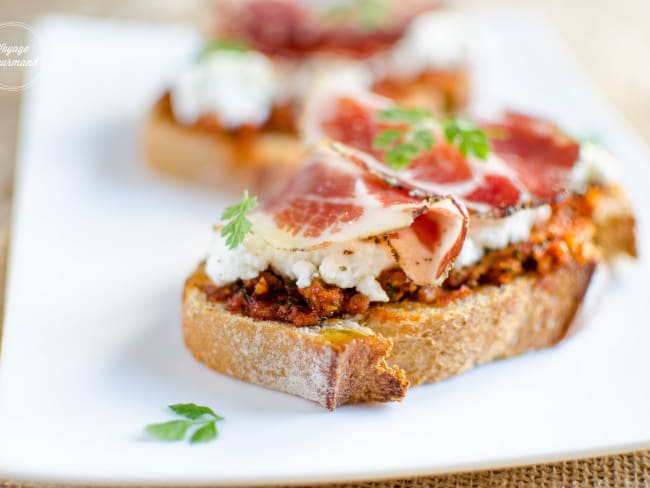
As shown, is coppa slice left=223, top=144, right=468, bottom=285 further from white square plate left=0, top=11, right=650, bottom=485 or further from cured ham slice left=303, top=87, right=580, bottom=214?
white square plate left=0, top=11, right=650, bottom=485

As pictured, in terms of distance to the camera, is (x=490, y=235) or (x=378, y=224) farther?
(x=490, y=235)

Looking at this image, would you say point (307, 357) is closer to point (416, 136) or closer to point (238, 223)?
point (238, 223)

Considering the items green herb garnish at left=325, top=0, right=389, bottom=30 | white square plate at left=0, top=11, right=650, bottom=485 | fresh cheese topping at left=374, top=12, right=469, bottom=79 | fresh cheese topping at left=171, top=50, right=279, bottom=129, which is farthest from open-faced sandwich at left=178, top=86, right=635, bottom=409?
green herb garnish at left=325, top=0, right=389, bottom=30

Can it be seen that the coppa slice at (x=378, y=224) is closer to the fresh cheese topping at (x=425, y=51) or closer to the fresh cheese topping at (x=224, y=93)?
the fresh cheese topping at (x=224, y=93)

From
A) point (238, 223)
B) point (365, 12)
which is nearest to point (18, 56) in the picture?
point (365, 12)

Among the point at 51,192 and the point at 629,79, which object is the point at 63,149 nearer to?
the point at 51,192
